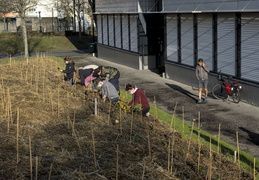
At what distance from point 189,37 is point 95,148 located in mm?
12011

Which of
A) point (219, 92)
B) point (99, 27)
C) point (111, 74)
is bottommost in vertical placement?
point (219, 92)

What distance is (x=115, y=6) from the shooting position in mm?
31625

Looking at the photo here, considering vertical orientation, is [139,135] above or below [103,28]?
below

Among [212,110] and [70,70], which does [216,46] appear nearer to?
[212,110]

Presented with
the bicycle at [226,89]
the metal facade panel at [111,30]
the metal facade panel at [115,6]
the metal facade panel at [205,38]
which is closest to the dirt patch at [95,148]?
the bicycle at [226,89]

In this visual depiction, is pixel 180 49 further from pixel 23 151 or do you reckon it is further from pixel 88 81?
pixel 23 151

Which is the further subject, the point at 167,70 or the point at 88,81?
the point at 167,70

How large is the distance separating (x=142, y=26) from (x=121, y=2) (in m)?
3.43

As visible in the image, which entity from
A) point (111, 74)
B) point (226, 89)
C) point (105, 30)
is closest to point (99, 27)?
point (105, 30)

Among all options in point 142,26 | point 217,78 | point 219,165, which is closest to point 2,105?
point 219,165

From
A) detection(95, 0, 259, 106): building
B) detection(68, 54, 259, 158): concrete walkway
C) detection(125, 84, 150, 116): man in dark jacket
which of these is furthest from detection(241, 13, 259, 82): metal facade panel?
detection(125, 84, 150, 116): man in dark jacket

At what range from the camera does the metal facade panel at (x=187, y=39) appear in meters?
20.9

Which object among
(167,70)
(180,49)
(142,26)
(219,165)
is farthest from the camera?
(142,26)

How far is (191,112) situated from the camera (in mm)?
15562
